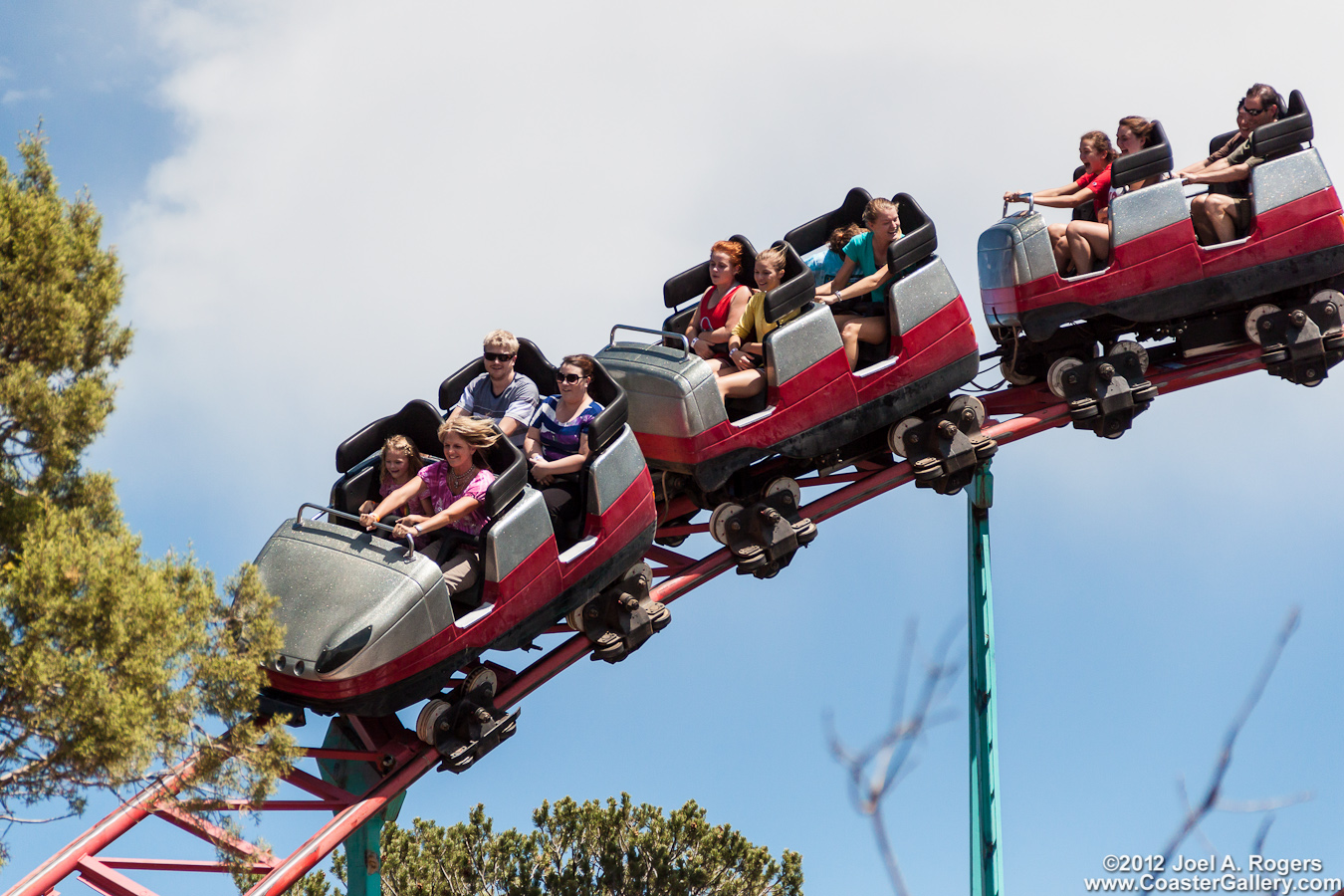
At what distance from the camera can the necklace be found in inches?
204

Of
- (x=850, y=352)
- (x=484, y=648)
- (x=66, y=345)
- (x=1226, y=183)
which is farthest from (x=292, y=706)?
(x=1226, y=183)

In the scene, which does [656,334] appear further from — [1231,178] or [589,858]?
[589,858]

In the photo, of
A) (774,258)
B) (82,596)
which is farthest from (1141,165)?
(82,596)

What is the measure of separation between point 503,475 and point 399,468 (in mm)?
520

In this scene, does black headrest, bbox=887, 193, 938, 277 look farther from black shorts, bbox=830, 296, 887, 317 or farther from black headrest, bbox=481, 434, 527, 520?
black headrest, bbox=481, 434, 527, 520

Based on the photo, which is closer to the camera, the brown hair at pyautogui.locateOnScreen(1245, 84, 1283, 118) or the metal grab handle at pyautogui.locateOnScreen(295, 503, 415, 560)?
the metal grab handle at pyautogui.locateOnScreen(295, 503, 415, 560)

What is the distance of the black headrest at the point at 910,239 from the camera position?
6160 millimetres

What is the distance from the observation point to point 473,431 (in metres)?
5.15

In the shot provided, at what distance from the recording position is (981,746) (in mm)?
6598

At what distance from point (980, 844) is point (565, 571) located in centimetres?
232

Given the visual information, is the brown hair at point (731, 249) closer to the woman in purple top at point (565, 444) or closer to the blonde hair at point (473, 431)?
the woman in purple top at point (565, 444)

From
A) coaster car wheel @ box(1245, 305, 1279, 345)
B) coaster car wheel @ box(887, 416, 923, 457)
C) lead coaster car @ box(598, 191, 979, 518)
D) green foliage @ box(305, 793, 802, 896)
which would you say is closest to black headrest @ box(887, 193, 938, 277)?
lead coaster car @ box(598, 191, 979, 518)

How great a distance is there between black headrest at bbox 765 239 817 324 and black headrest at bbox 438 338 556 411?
2.90 feet

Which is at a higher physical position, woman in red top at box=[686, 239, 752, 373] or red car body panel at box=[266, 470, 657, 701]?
woman in red top at box=[686, 239, 752, 373]
